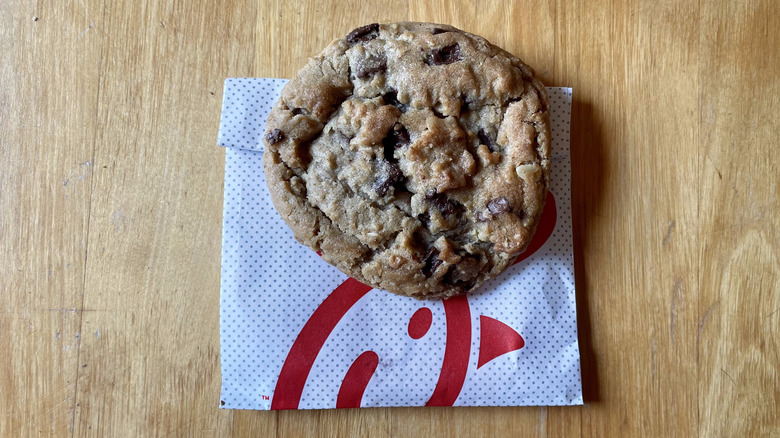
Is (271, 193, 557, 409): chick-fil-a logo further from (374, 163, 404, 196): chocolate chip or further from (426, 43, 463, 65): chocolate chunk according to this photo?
(426, 43, 463, 65): chocolate chunk

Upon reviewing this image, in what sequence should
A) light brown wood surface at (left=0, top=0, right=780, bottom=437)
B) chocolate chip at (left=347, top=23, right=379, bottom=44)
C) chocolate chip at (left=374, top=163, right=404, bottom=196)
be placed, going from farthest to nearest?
light brown wood surface at (left=0, top=0, right=780, bottom=437)
chocolate chip at (left=347, top=23, right=379, bottom=44)
chocolate chip at (left=374, top=163, right=404, bottom=196)

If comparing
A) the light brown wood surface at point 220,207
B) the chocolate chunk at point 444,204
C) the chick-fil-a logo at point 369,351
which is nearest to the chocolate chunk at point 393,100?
the chocolate chunk at point 444,204

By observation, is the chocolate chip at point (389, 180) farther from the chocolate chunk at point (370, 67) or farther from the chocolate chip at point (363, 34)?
the chocolate chip at point (363, 34)

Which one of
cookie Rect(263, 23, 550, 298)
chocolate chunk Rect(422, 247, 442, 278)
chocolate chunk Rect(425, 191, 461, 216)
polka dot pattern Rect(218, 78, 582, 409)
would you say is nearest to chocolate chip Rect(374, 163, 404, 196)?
cookie Rect(263, 23, 550, 298)

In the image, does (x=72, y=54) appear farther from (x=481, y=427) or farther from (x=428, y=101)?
(x=481, y=427)

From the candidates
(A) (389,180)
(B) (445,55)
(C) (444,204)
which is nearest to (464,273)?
(C) (444,204)

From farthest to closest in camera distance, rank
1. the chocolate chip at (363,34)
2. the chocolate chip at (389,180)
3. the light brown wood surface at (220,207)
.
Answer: the light brown wood surface at (220,207) < the chocolate chip at (363,34) < the chocolate chip at (389,180)

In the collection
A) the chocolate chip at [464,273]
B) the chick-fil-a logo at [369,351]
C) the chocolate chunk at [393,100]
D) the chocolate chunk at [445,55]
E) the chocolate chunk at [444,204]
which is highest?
the chocolate chunk at [445,55]
